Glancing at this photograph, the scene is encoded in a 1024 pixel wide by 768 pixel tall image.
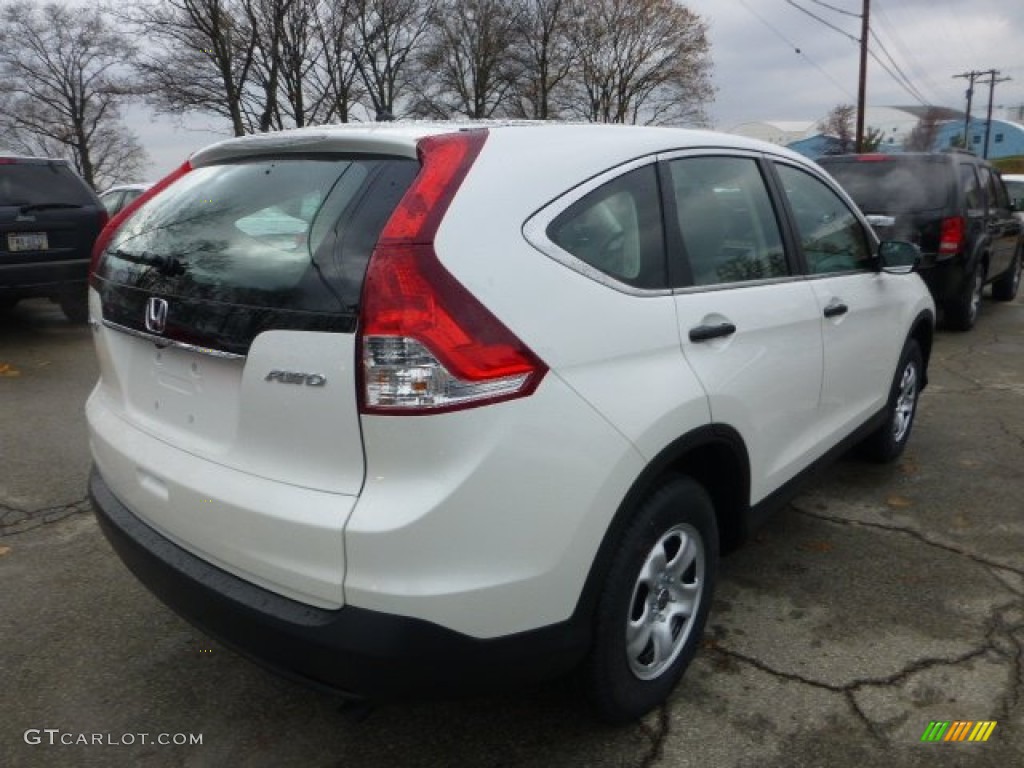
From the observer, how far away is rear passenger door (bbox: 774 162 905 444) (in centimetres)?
301

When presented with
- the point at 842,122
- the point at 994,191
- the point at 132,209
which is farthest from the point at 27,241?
the point at 842,122

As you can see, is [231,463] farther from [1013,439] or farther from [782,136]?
[782,136]

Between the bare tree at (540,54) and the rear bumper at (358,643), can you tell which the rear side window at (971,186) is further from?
the bare tree at (540,54)

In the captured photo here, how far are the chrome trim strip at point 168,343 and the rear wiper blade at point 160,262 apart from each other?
0.56 feet

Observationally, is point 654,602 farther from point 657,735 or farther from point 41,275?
point 41,275

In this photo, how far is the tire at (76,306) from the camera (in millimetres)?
7859

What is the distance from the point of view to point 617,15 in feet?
124

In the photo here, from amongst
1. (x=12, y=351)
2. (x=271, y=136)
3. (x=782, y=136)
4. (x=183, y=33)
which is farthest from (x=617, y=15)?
(x=782, y=136)

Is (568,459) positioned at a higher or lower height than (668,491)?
higher

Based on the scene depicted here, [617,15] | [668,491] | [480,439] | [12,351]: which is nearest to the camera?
[480,439]

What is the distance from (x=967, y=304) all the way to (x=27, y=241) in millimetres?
9163

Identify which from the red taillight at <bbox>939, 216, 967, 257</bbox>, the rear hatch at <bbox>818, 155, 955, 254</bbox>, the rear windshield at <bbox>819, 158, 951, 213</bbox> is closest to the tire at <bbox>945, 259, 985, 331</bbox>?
the red taillight at <bbox>939, 216, 967, 257</bbox>

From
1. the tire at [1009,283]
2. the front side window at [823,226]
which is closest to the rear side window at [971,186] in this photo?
the tire at [1009,283]

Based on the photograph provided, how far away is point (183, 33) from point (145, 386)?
27.7m
